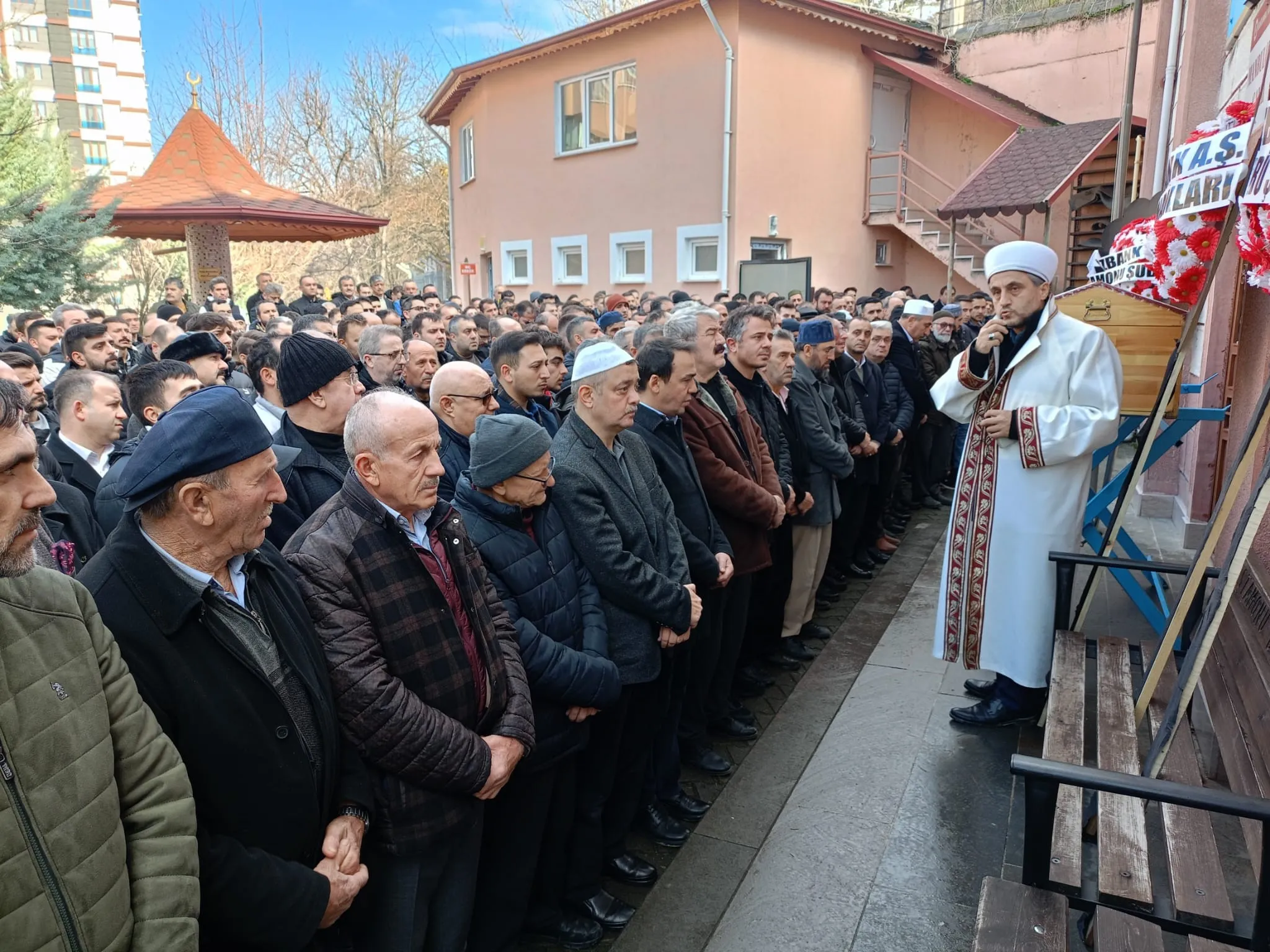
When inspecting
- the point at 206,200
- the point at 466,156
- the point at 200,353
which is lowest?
the point at 200,353

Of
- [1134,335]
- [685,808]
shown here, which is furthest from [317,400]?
[1134,335]

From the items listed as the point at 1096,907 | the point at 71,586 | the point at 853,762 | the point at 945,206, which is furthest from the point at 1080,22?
the point at 71,586

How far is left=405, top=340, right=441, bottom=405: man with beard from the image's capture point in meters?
4.70

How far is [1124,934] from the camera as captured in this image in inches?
84.7

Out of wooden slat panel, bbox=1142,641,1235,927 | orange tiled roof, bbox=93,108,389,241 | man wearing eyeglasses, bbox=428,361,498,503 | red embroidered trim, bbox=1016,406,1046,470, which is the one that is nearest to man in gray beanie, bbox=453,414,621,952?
man wearing eyeglasses, bbox=428,361,498,503

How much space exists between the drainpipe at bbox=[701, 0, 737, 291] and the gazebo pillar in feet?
27.6

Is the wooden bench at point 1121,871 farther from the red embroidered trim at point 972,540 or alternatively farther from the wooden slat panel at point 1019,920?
the red embroidered trim at point 972,540

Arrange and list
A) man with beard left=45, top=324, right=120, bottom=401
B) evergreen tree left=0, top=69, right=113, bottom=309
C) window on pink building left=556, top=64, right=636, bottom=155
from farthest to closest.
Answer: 1. window on pink building left=556, top=64, right=636, bottom=155
2. evergreen tree left=0, top=69, right=113, bottom=309
3. man with beard left=45, top=324, right=120, bottom=401

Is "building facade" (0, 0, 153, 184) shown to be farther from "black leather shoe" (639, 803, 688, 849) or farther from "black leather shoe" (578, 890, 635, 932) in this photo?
"black leather shoe" (578, 890, 635, 932)

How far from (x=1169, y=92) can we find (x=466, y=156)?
17.8m

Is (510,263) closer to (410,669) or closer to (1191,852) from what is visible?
(410,669)

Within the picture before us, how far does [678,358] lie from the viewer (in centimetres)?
367

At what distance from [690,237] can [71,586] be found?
1541cm

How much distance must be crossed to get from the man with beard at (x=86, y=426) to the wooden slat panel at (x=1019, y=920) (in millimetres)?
3347
